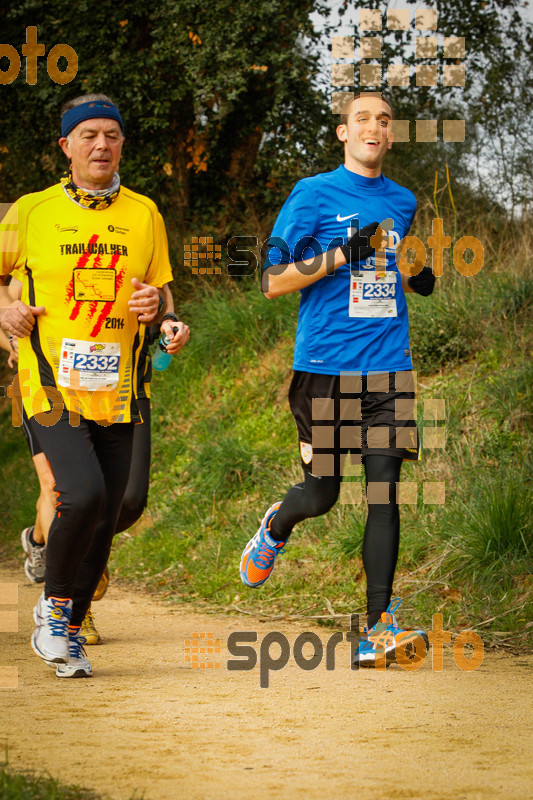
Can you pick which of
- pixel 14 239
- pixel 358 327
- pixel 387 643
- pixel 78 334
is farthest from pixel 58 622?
pixel 358 327

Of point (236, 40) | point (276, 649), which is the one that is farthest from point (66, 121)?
point (236, 40)

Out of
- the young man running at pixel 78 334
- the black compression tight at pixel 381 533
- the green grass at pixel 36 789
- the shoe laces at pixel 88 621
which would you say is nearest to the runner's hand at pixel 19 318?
the young man running at pixel 78 334

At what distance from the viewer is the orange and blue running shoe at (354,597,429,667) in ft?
15.1

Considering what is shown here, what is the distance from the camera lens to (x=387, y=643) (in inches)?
182

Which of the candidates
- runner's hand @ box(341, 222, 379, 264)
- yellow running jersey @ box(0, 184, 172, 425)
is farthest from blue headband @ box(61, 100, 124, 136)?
runner's hand @ box(341, 222, 379, 264)

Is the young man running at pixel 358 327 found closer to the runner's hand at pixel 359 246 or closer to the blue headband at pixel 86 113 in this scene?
the runner's hand at pixel 359 246

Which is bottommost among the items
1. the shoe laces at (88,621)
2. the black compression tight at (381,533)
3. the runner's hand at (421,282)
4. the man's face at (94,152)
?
the shoe laces at (88,621)

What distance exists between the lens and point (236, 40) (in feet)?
35.0

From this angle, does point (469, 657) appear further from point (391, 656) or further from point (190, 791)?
point (190, 791)

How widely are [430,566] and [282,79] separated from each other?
6.65 m

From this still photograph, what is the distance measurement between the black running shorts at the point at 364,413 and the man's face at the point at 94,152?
1.35m

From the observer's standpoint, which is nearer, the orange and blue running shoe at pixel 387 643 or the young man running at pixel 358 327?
the orange and blue running shoe at pixel 387 643

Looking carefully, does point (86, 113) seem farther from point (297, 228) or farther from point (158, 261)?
point (297, 228)

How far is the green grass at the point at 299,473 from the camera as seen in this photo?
597 cm
